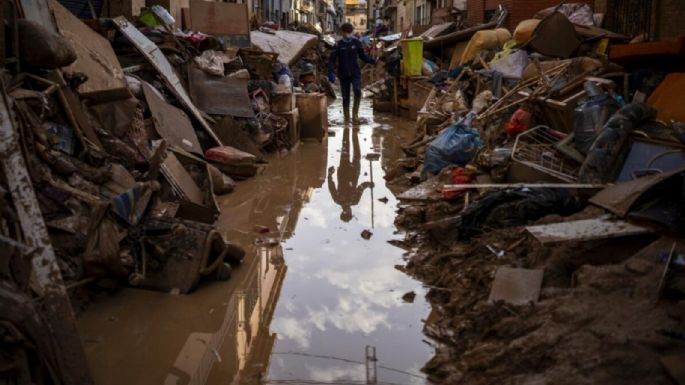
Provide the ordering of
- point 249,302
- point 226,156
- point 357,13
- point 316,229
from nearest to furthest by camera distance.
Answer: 1. point 249,302
2. point 316,229
3. point 226,156
4. point 357,13

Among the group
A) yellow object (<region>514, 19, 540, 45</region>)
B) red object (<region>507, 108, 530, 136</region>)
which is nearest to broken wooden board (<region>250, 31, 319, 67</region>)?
yellow object (<region>514, 19, 540, 45</region>)

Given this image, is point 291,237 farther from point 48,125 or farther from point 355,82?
point 355,82

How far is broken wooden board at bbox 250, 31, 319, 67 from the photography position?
1477 centimetres

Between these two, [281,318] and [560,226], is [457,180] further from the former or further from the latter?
[281,318]

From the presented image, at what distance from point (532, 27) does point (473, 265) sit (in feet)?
26.0

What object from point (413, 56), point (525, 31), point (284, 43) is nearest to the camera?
point (525, 31)

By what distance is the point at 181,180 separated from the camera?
6.47 metres

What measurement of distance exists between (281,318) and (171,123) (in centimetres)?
420

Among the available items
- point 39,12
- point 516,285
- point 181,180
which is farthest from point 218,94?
point 516,285

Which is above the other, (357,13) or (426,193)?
(357,13)

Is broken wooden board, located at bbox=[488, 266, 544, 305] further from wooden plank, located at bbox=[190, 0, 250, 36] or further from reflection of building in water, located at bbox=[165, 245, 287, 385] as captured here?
wooden plank, located at bbox=[190, 0, 250, 36]

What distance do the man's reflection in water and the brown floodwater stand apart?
1.51ft

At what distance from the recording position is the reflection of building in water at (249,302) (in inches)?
146

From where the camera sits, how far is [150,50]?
872 cm
